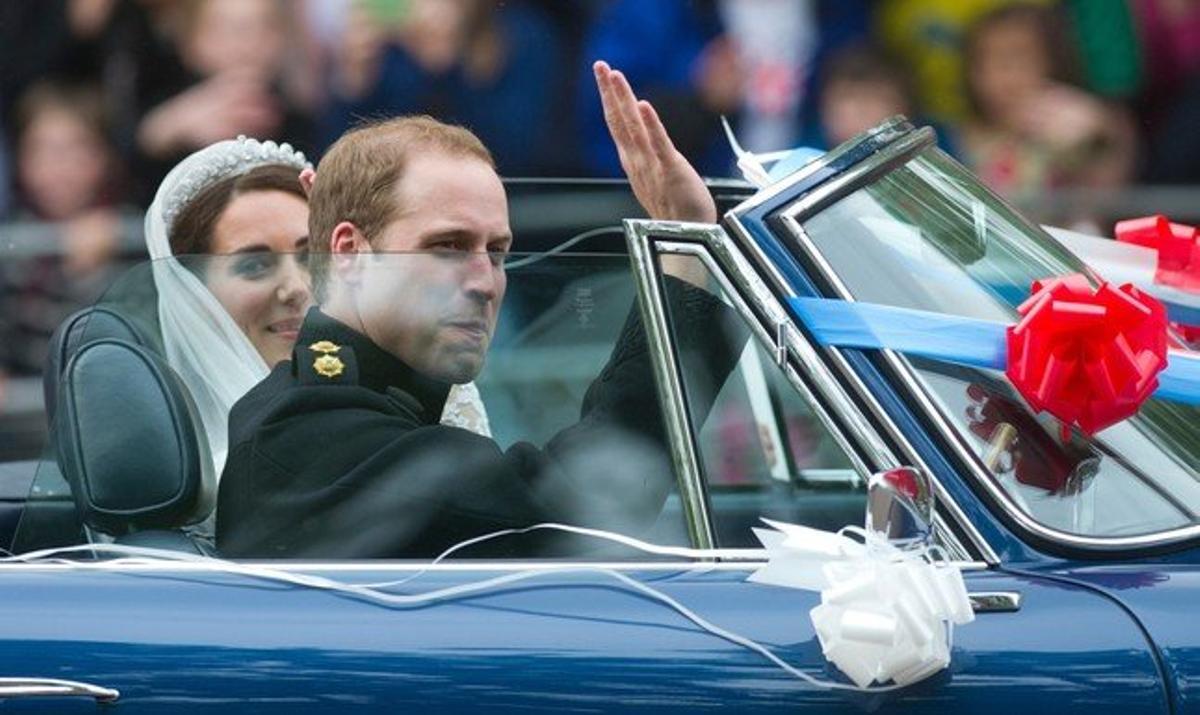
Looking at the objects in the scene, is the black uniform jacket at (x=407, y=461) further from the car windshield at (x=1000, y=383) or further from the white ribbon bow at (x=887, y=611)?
the white ribbon bow at (x=887, y=611)

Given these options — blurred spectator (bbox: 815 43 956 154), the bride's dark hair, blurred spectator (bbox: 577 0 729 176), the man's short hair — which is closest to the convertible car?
the man's short hair

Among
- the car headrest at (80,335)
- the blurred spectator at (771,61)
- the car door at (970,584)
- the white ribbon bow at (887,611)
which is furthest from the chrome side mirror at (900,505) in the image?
the blurred spectator at (771,61)

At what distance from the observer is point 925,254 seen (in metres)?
3.17

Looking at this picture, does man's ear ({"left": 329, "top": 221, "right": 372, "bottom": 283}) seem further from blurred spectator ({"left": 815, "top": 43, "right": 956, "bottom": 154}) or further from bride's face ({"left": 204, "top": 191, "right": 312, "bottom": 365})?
blurred spectator ({"left": 815, "top": 43, "right": 956, "bottom": 154})

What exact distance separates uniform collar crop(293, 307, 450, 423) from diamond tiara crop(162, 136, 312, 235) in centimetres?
111

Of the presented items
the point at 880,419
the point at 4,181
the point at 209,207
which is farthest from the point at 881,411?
the point at 4,181

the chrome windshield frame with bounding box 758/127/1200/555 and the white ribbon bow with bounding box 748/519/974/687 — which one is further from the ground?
the chrome windshield frame with bounding box 758/127/1200/555

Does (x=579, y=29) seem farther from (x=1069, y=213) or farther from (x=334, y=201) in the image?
(x=334, y=201)

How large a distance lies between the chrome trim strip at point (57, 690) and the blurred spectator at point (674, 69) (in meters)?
A: 4.08

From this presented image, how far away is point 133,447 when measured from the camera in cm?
314

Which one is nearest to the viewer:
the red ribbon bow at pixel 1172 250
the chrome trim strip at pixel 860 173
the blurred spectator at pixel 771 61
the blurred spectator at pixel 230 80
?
the chrome trim strip at pixel 860 173

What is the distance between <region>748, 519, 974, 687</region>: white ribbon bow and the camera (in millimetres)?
2564

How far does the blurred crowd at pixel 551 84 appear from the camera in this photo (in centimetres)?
661

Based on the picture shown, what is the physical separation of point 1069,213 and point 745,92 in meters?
0.99
